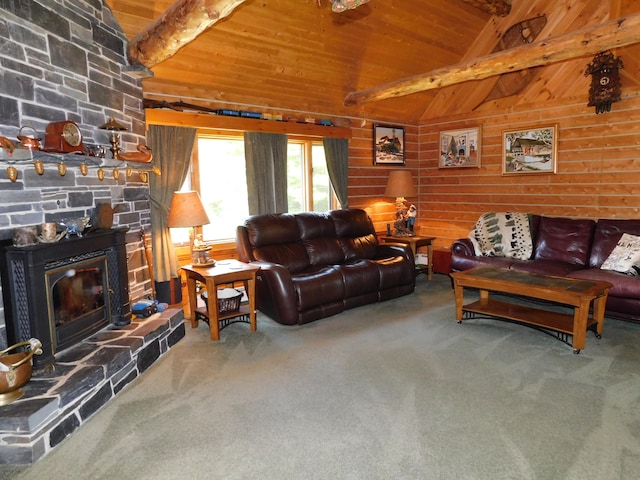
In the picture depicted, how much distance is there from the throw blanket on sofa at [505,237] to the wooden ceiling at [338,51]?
1544mm

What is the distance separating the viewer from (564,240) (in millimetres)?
4656

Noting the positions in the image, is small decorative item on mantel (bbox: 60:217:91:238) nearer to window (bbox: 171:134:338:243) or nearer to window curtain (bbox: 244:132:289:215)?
window (bbox: 171:134:338:243)

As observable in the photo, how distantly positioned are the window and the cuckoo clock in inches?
124

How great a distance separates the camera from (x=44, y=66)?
2.67m

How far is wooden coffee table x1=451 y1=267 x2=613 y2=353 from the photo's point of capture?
10.4 ft

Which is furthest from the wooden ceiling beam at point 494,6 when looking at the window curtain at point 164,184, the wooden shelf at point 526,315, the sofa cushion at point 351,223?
the window curtain at point 164,184

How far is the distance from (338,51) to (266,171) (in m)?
1.54

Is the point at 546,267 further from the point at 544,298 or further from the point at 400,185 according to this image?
the point at 400,185

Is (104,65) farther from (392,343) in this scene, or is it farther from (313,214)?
(392,343)

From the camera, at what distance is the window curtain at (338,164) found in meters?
5.34

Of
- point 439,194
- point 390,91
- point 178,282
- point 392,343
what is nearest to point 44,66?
Answer: point 178,282

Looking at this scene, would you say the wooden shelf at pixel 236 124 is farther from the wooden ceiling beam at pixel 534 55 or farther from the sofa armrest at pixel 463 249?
the sofa armrest at pixel 463 249

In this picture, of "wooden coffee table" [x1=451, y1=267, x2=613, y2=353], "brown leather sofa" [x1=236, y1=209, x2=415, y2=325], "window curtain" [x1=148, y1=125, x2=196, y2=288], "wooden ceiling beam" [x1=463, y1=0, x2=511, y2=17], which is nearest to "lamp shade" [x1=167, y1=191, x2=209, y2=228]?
"window curtain" [x1=148, y1=125, x2=196, y2=288]

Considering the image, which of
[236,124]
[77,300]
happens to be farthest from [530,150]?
[77,300]
